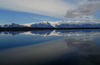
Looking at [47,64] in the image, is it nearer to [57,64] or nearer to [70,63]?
[57,64]

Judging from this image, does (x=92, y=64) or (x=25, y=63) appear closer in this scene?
(x=92, y=64)

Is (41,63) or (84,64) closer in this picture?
(84,64)

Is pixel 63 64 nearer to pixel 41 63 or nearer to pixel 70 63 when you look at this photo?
pixel 70 63

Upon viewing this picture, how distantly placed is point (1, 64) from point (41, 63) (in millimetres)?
2910

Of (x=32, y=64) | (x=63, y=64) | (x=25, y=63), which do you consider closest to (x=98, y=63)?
(x=63, y=64)

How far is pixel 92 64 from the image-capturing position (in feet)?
22.9

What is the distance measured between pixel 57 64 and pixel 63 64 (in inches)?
16.8

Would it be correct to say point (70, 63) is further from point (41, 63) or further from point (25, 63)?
point (25, 63)

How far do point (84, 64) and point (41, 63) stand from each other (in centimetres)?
310

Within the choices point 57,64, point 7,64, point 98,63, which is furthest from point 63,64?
point 7,64

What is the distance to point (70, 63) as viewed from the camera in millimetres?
7301

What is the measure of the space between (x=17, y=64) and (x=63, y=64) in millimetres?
3332

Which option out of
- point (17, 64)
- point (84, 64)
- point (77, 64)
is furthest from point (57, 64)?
point (17, 64)

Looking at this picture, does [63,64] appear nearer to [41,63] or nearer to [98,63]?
[41,63]
